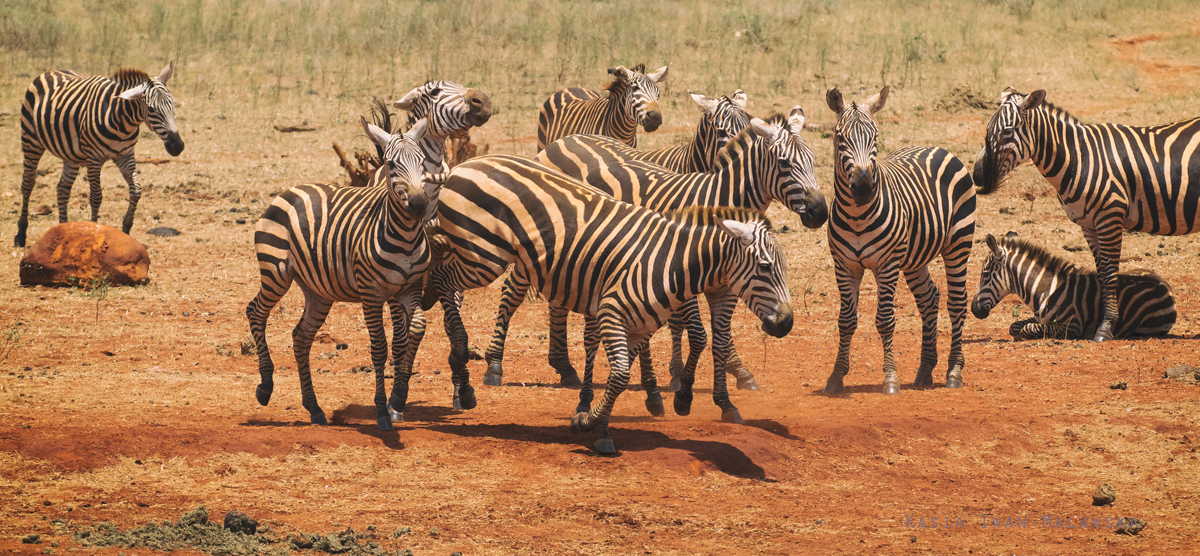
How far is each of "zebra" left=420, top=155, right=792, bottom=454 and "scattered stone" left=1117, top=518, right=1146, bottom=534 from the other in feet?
7.56

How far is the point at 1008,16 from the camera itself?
83.4 feet

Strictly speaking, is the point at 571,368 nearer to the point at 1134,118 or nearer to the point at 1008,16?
the point at 1134,118

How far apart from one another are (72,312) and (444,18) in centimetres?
1465

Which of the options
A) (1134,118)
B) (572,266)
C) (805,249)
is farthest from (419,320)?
(1134,118)

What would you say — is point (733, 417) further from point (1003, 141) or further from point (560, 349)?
point (1003, 141)

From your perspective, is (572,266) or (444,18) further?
(444,18)

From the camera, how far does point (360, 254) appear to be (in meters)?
7.73

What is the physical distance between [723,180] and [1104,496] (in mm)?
3787

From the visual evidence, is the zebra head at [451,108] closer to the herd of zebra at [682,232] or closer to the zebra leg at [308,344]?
the herd of zebra at [682,232]

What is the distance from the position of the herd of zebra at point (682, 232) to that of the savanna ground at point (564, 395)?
57cm

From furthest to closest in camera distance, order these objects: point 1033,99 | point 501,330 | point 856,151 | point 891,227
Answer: point 1033,99, point 501,330, point 891,227, point 856,151

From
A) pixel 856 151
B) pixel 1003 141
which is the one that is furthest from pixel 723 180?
pixel 1003 141

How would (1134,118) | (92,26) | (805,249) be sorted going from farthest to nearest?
(92,26) < (1134,118) < (805,249)

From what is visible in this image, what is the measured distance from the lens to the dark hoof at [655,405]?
8773mm
